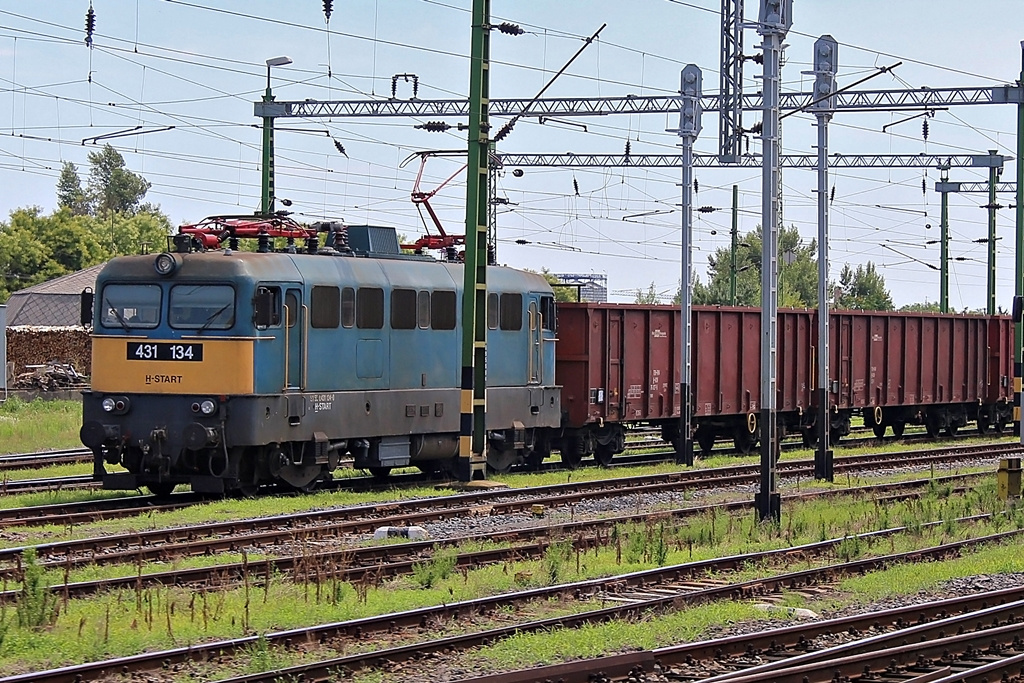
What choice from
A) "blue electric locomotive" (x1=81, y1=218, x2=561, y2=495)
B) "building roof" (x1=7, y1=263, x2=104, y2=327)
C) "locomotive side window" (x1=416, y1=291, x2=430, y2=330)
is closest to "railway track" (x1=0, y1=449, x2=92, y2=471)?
"blue electric locomotive" (x1=81, y1=218, x2=561, y2=495)

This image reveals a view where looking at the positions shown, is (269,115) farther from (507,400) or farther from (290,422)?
(290,422)

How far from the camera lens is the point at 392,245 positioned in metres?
23.3

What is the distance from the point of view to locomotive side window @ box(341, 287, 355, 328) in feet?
70.8

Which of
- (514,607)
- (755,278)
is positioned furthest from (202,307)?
(755,278)

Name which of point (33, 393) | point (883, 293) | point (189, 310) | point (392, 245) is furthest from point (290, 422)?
point (883, 293)

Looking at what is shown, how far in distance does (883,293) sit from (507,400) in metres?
90.5

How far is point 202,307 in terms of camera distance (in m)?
20.2

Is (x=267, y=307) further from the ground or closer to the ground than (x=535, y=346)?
further from the ground

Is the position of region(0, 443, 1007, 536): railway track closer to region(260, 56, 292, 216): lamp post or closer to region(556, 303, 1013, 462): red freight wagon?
region(556, 303, 1013, 462): red freight wagon

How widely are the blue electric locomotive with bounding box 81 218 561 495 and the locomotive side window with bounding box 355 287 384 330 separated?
0.03 metres

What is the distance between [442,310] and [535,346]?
2771mm

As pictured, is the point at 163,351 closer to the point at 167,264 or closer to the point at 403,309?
the point at 167,264

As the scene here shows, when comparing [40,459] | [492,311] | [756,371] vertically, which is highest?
[492,311]

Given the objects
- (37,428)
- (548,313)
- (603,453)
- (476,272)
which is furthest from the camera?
(37,428)
